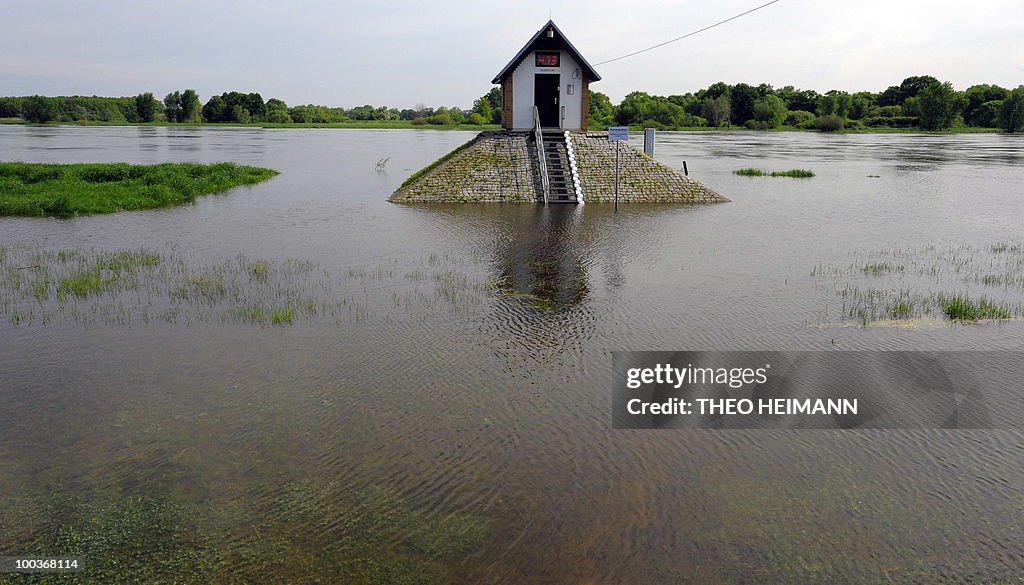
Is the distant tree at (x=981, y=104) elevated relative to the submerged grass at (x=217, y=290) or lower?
elevated

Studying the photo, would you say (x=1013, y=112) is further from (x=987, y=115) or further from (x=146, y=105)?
(x=146, y=105)

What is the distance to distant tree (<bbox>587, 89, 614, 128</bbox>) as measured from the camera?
15888 cm

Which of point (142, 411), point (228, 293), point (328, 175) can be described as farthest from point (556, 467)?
point (328, 175)

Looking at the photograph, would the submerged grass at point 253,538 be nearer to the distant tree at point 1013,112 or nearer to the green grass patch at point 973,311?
the green grass patch at point 973,311

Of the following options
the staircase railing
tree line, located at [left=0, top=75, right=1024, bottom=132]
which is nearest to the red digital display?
the staircase railing

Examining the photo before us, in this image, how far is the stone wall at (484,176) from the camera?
3353cm

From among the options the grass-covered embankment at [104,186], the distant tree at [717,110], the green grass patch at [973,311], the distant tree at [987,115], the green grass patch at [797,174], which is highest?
the distant tree at [717,110]

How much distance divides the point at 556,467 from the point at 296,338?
Result: 6877mm

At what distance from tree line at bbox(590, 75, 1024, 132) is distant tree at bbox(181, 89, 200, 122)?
112m

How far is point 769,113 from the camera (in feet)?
541

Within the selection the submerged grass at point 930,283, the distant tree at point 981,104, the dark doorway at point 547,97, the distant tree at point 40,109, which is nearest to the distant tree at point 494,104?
the distant tree at point 981,104

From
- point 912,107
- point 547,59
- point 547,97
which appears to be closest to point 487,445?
point 547,59

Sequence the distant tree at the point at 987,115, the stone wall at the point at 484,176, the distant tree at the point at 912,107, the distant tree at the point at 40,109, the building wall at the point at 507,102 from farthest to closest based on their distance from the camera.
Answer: the distant tree at the point at 40,109 → the distant tree at the point at 912,107 → the distant tree at the point at 987,115 → the building wall at the point at 507,102 → the stone wall at the point at 484,176

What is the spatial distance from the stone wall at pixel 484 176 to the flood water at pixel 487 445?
1361cm
